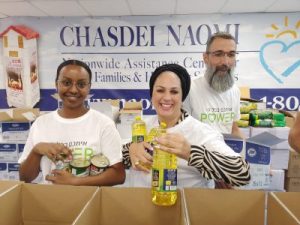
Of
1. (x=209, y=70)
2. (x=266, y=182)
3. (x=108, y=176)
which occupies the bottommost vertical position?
(x=266, y=182)

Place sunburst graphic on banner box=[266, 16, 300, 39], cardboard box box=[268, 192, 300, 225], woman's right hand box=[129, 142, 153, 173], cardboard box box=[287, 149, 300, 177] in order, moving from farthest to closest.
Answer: sunburst graphic on banner box=[266, 16, 300, 39], cardboard box box=[287, 149, 300, 177], woman's right hand box=[129, 142, 153, 173], cardboard box box=[268, 192, 300, 225]

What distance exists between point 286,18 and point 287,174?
7.56 ft

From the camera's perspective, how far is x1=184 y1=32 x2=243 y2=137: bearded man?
2.10m

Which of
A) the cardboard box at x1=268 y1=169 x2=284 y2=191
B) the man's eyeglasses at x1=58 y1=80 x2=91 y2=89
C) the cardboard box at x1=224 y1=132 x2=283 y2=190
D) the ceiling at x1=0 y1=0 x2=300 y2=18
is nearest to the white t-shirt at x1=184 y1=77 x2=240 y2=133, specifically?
the cardboard box at x1=224 y1=132 x2=283 y2=190

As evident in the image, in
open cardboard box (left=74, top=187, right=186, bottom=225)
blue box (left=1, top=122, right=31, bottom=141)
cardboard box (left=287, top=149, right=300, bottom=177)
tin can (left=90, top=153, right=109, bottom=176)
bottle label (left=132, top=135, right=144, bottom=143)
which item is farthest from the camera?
blue box (left=1, top=122, right=31, bottom=141)

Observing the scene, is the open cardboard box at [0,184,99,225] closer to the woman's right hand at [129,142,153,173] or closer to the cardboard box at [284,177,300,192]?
the woman's right hand at [129,142,153,173]

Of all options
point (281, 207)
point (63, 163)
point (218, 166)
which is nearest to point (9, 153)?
point (63, 163)

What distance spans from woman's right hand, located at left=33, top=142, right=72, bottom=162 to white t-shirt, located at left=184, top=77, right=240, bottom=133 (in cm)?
98

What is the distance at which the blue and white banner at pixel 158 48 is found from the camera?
4.13m

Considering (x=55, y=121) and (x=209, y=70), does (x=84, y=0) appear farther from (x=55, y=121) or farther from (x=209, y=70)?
(x=55, y=121)

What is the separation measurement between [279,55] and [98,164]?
3615 mm

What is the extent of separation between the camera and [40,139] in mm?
1455

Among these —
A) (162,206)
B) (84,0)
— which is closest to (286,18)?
(84,0)

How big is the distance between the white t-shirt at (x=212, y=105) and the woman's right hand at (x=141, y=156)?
94 cm
